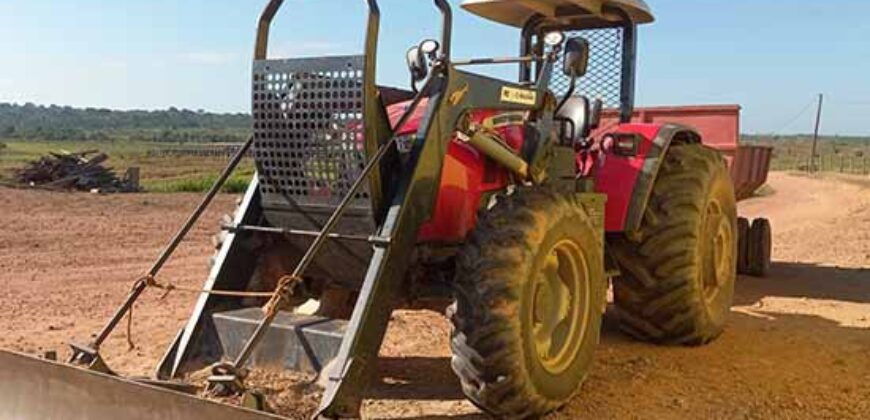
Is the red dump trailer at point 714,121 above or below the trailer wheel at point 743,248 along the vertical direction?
above

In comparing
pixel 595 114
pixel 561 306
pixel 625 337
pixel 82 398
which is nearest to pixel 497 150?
pixel 561 306

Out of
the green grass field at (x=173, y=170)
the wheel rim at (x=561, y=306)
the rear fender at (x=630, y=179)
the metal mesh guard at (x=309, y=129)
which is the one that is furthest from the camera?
the green grass field at (x=173, y=170)

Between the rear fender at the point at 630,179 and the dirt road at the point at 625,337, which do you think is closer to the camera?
the dirt road at the point at 625,337

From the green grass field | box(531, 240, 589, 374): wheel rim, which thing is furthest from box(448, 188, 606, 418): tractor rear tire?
the green grass field

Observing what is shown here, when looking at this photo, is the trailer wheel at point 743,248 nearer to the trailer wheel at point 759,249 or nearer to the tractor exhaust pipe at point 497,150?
the trailer wheel at point 759,249

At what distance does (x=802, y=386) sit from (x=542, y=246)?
2141 millimetres

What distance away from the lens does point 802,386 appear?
5660mm

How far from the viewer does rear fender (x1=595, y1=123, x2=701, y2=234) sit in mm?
6129

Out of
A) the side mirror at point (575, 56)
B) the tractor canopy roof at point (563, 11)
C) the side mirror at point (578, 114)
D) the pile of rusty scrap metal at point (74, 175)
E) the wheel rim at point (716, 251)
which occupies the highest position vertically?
the tractor canopy roof at point (563, 11)

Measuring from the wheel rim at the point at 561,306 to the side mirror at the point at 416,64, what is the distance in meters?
1.46

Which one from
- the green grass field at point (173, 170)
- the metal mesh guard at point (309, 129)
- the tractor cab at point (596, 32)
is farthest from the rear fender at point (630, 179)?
the green grass field at point (173, 170)

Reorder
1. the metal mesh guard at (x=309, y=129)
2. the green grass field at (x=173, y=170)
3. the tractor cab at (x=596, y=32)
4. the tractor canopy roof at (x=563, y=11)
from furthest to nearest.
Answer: the green grass field at (x=173, y=170)
the tractor cab at (x=596, y=32)
the tractor canopy roof at (x=563, y=11)
the metal mesh guard at (x=309, y=129)

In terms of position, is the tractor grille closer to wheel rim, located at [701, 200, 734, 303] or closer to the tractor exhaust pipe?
wheel rim, located at [701, 200, 734, 303]

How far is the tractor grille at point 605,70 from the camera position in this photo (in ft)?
23.5
